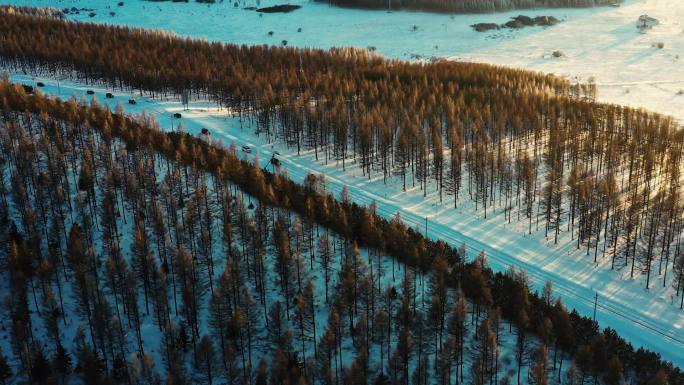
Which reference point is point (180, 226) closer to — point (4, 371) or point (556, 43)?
point (4, 371)

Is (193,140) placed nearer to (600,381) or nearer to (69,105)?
(69,105)

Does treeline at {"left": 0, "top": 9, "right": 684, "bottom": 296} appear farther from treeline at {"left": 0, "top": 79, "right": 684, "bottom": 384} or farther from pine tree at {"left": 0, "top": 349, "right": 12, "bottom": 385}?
pine tree at {"left": 0, "top": 349, "right": 12, "bottom": 385}

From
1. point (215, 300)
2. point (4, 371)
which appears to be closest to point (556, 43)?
point (215, 300)

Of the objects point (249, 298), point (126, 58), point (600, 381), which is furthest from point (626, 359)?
point (126, 58)

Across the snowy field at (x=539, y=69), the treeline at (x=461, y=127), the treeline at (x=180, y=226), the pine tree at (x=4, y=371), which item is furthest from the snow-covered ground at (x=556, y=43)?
the pine tree at (x=4, y=371)

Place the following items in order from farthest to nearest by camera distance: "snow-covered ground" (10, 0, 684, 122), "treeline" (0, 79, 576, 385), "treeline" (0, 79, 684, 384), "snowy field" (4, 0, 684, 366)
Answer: "snow-covered ground" (10, 0, 684, 122)
"snowy field" (4, 0, 684, 366)
"treeline" (0, 79, 684, 384)
"treeline" (0, 79, 576, 385)

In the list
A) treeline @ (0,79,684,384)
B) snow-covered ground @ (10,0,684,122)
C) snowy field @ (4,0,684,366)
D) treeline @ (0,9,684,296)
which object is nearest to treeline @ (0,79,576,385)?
treeline @ (0,79,684,384)
